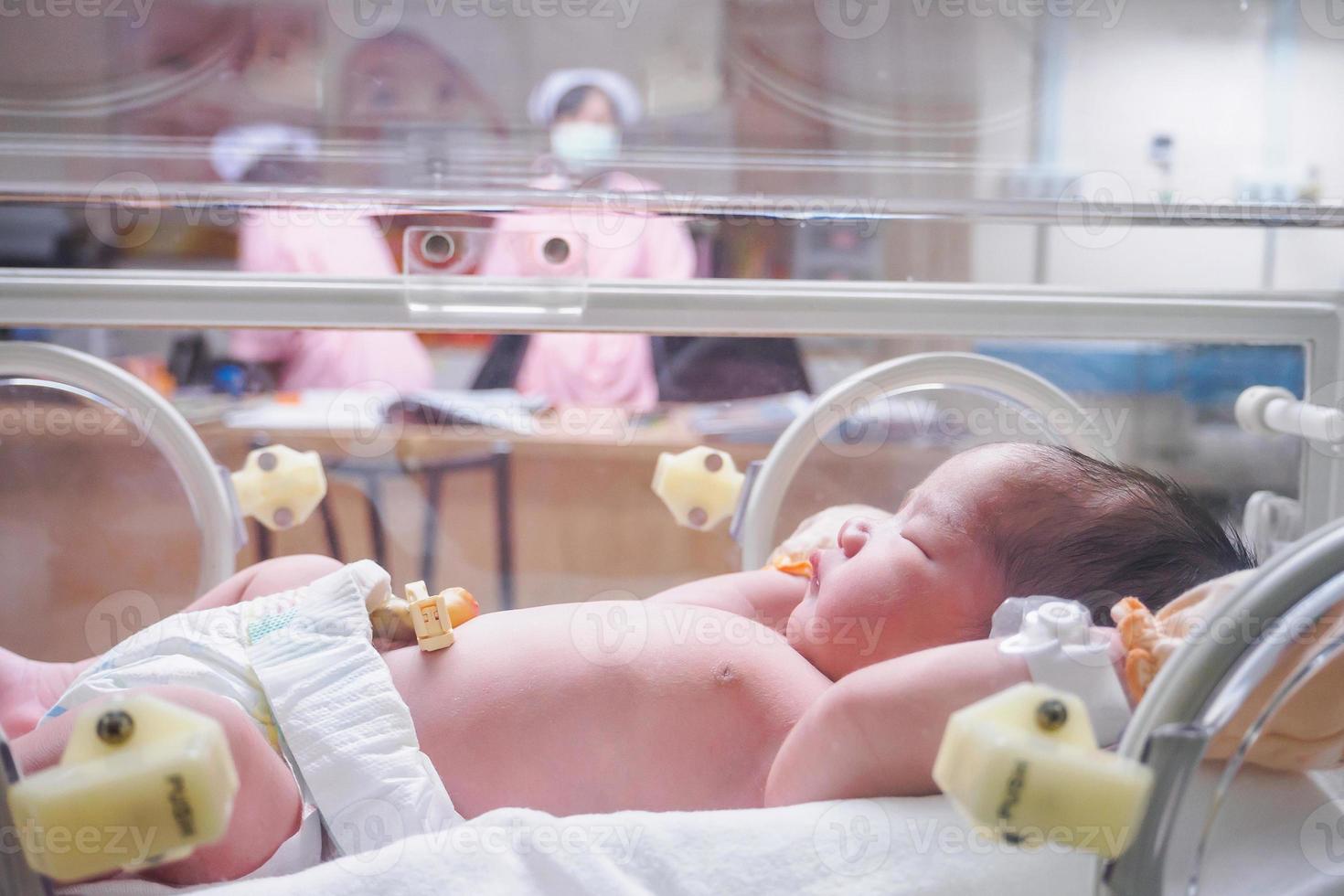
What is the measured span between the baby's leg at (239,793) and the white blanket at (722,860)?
42 millimetres

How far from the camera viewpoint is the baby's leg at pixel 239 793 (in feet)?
1.56

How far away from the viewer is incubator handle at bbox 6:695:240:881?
0.35 metres

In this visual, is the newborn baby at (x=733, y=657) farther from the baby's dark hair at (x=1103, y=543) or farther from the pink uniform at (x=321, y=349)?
the pink uniform at (x=321, y=349)

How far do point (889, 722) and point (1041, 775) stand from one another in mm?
151

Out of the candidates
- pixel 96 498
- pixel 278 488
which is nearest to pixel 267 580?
pixel 278 488

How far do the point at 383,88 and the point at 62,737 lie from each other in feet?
4.17

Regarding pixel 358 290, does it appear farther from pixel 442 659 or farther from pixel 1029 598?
pixel 1029 598

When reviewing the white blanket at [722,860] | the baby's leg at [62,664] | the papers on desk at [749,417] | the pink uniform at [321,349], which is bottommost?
the white blanket at [722,860]

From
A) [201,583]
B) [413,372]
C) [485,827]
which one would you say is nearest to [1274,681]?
[485,827]

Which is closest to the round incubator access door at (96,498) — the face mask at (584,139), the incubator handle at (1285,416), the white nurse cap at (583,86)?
the face mask at (584,139)

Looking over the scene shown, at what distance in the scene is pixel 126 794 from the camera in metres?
0.34

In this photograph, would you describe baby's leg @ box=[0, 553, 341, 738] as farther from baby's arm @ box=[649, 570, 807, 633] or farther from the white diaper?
baby's arm @ box=[649, 570, 807, 633]

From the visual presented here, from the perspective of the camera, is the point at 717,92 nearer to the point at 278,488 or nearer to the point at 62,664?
the point at 278,488

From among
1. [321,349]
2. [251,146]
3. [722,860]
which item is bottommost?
[722,860]
